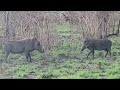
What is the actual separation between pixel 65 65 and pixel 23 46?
64cm

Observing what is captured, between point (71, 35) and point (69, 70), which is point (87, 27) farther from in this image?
point (69, 70)

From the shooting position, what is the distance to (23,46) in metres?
6.11

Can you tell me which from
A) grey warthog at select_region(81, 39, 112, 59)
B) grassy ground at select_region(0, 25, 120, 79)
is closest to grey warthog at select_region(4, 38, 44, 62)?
grassy ground at select_region(0, 25, 120, 79)

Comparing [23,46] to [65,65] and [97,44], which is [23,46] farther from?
[97,44]

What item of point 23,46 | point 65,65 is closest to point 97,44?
point 65,65

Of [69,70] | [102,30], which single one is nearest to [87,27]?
[102,30]

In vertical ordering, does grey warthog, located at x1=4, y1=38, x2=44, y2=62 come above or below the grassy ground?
above

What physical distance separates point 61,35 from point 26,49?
1.71 ft

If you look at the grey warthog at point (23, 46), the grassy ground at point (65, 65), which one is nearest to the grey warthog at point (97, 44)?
the grassy ground at point (65, 65)

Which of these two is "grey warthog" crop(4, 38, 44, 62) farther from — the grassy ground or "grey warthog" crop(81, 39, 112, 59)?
"grey warthog" crop(81, 39, 112, 59)

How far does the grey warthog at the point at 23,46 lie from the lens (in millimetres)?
6082

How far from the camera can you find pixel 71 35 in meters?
6.13

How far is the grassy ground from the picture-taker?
19.5 feet

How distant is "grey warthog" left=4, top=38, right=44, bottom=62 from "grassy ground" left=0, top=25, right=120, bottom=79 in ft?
0.20
